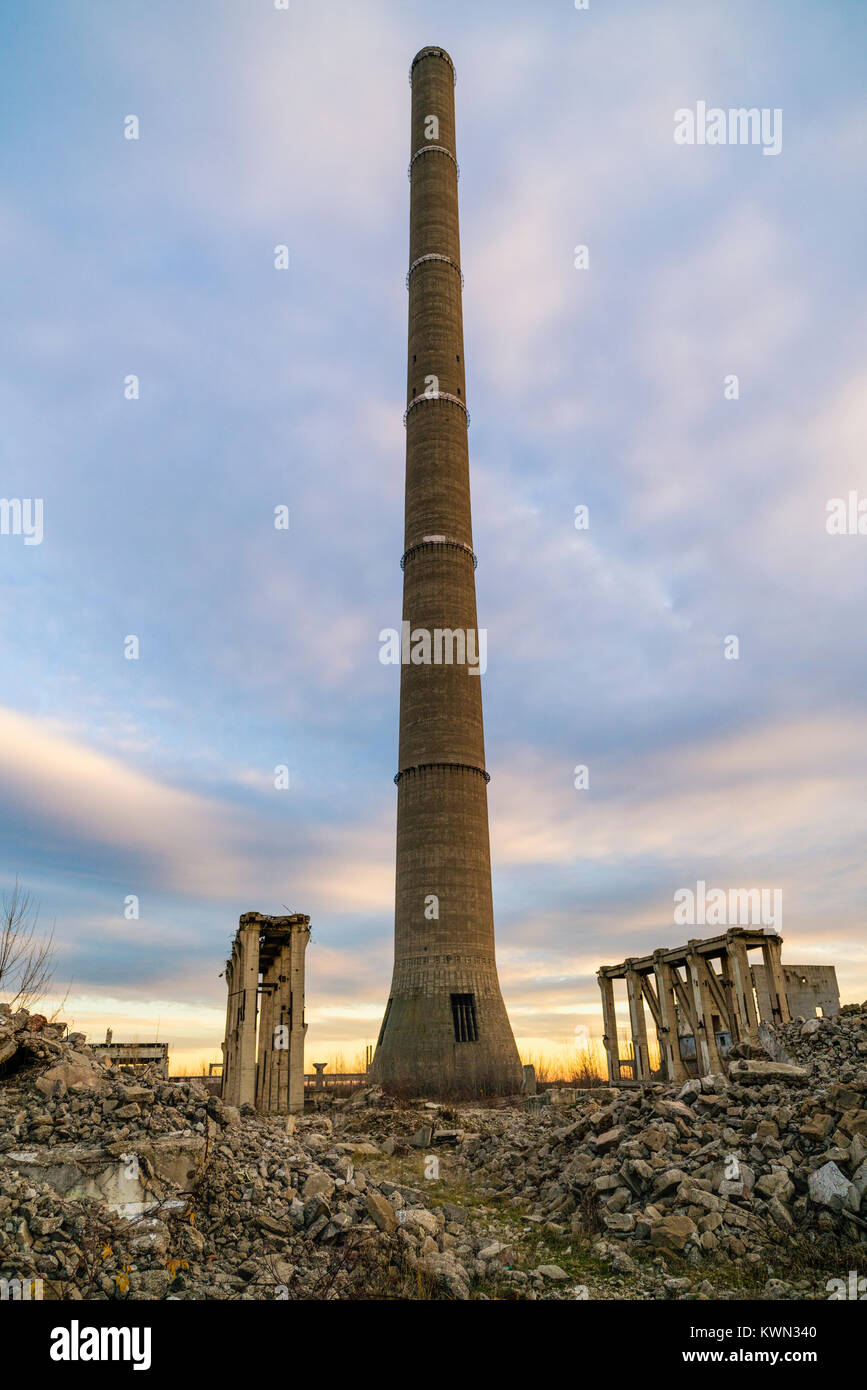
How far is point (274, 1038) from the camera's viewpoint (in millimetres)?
20797

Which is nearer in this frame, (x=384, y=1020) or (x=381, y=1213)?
(x=381, y=1213)

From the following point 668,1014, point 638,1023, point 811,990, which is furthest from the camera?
point 811,990

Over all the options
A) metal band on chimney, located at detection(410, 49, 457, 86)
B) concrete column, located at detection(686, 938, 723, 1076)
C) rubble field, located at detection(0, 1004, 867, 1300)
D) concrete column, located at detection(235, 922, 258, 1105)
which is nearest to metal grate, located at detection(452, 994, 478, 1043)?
concrete column, located at detection(235, 922, 258, 1105)

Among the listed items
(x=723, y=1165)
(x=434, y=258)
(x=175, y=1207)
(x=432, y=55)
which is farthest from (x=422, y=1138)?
(x=432, y=55)

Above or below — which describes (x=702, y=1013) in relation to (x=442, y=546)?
below

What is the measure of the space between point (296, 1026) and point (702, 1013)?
9440 mm

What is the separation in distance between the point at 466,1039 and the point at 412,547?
16784mm

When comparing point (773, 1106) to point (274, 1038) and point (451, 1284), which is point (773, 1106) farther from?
point (274, 1038)

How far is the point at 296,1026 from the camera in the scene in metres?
19.5

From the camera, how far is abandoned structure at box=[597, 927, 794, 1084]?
672 inches

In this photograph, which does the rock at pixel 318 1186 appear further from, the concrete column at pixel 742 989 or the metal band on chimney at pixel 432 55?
the metal band on chimney at pixel 432 55

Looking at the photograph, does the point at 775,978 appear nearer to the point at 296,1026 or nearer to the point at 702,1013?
the point at 702,1013
